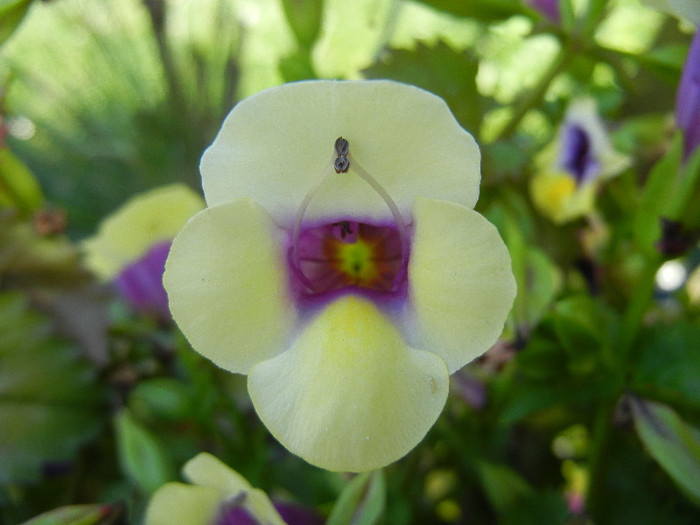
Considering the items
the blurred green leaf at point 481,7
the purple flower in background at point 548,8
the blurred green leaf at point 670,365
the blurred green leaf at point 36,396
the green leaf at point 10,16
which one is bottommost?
the blurred green leaf at point 36,396

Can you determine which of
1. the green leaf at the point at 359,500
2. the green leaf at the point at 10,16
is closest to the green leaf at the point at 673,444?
the green leaf at the point at 359,500

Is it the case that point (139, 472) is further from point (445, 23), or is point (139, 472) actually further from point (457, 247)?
point (445, 23)

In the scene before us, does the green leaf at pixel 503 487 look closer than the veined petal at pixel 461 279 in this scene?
No

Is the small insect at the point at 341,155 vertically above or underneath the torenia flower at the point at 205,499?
above

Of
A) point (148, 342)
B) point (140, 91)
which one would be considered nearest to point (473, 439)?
point (148, 342)

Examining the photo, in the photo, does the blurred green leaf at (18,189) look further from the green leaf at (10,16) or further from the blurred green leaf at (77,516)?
the blurred green leaf at (77,516)

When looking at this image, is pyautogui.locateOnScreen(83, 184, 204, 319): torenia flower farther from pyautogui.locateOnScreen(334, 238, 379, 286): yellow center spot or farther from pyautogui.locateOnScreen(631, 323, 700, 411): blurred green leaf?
pyautogui.locateOnScreen(631, 323, 700, 411): blurred green leaf

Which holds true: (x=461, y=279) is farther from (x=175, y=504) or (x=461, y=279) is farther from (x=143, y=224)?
(x=143, y=224)
